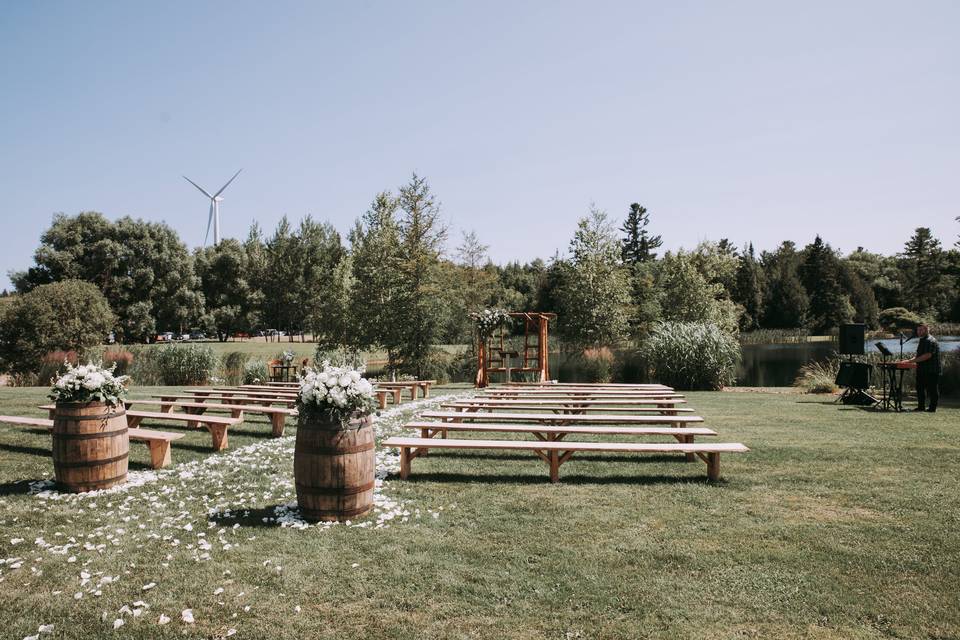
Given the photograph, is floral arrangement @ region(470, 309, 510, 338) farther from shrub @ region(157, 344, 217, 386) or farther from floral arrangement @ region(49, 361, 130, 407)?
floral arrangement @ region(49, 361, 130, 407)

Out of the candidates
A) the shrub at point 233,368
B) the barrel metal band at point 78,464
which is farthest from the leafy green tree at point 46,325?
the barrel metal band at point 78,464

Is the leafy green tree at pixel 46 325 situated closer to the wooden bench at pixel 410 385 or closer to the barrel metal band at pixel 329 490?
the wooden bench at pixel 410 385

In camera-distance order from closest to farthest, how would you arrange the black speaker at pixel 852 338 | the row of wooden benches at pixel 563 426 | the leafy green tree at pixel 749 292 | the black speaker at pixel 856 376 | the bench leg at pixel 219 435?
the row of wooden benches at pixel 563 426
the bench leg at pixel 219 435
the black speaker at pixel 856 376
the black speaker at pixel 852 338
the leafy green tree at pixel 749 292

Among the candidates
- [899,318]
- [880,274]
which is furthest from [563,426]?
[880,274]

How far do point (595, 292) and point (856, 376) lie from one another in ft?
71.7

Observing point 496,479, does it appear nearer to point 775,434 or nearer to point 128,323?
point 775,434

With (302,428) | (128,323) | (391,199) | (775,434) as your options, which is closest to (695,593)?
(302,428)

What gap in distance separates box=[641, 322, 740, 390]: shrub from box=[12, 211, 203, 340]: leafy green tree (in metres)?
33.2

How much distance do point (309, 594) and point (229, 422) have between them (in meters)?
4.94

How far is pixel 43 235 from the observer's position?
3544 centimetres

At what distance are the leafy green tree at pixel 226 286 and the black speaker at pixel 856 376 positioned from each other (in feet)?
137

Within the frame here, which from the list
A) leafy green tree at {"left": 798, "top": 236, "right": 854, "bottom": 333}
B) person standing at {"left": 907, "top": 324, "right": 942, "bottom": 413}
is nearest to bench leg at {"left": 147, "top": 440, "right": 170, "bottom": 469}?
person standing at {"left": 907, "top": 324, "right": 942, "bottom": 413}

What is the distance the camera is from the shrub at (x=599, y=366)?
2064cm

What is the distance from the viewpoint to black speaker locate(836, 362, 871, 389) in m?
12.4
